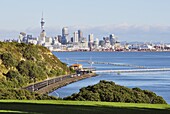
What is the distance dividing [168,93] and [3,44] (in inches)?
1127

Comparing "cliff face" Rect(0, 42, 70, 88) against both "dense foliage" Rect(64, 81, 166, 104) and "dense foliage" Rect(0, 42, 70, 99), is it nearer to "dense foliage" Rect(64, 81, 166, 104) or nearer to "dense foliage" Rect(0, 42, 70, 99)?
"dense foliage" Rect(0, 42, 70, 99)

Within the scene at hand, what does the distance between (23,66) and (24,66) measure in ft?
0.71

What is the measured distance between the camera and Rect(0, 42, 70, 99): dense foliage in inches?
2332

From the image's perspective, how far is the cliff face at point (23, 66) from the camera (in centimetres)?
5941

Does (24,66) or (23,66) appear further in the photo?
(24,66)

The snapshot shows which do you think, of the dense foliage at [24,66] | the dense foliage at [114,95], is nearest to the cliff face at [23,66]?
the dense foliage at [24,66]

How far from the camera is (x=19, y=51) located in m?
75.6

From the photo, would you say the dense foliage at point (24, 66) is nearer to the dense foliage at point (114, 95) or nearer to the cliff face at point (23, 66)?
the cliff face at point (23, 66)

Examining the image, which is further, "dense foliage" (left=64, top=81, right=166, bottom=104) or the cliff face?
the cliff face

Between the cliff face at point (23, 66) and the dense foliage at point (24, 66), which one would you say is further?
the cliff face at point (23, 66)

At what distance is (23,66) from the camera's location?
66.0 meters

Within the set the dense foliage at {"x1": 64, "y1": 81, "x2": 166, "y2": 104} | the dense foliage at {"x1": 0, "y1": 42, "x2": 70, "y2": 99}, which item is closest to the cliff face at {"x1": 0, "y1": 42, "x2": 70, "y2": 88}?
the dense foliage at {"x1": 0, "y1": 42, "x2": 70, "y2": 99}

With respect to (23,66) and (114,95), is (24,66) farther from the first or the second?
(114,95)

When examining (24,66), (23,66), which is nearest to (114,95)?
(23,66)
